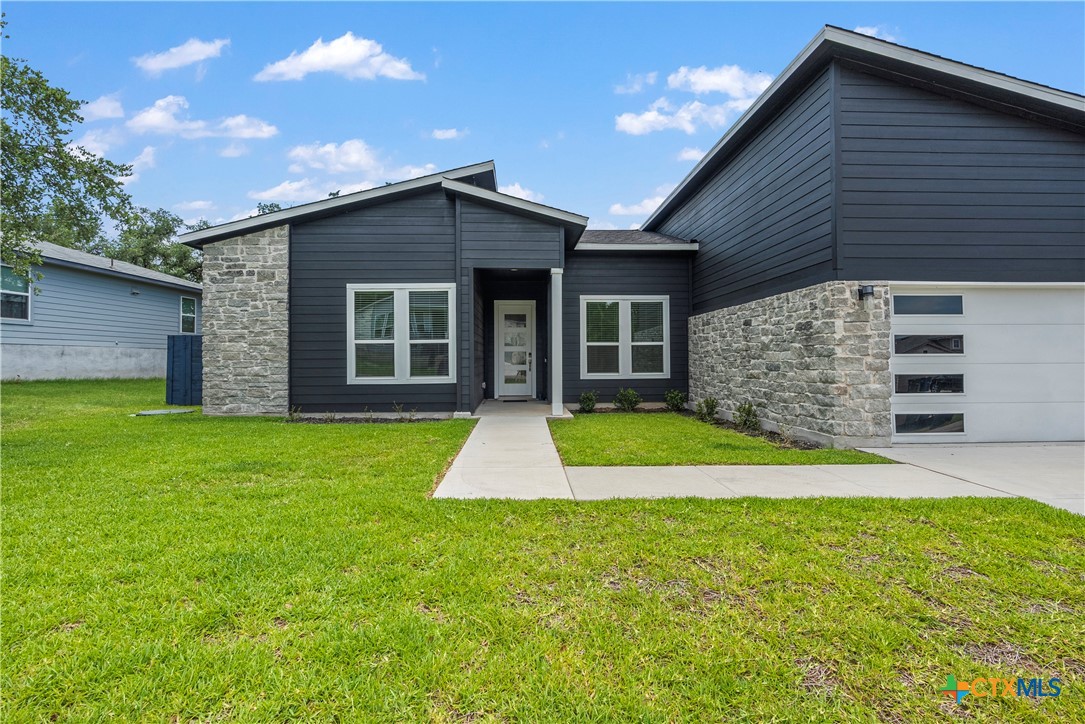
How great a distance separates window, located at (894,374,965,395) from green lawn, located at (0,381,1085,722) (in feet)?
8.47

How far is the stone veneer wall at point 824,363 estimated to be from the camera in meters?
5.80

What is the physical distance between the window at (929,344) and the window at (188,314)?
2202 centimetres

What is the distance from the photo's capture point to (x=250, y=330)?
855 cm

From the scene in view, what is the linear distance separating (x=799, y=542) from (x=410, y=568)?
7.67ft

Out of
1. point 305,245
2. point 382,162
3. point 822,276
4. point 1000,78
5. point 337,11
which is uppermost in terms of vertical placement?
point 382,162

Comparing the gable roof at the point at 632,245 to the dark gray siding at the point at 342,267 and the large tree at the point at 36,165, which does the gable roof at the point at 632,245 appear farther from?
the large tree at the point at 36,165

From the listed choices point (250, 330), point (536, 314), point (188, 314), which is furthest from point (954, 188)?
point (188, 314)

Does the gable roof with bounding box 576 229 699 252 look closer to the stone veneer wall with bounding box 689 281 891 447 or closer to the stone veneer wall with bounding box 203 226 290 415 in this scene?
the stone veneer wall with bounding box 689 281 891 447

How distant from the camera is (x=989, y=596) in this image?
7.66 feet

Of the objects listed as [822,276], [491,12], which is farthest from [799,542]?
[491,12]

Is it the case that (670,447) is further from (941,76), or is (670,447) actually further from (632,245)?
(941,76)

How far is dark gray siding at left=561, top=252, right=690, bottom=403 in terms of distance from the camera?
10266mm

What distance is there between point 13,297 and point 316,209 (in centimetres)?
1185

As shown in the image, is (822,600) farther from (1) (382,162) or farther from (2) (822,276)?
(1) (382,162)
